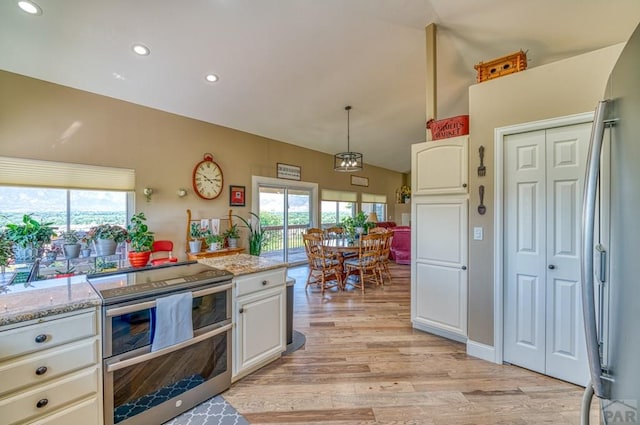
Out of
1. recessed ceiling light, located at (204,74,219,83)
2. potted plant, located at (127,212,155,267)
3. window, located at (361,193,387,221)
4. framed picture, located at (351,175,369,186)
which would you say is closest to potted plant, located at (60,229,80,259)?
potted plant, located at (127,212,155,267)

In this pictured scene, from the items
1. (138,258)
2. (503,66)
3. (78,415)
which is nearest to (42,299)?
(78,415)

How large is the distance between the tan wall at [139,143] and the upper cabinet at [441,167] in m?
3.52

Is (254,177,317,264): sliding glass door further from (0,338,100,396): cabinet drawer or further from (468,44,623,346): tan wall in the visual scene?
(0,338,100,396): cabinet drawer

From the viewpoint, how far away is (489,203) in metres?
2.53

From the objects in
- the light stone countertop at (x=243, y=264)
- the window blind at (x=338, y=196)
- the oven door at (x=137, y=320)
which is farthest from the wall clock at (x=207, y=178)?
the oven door at (x=137, y=320)

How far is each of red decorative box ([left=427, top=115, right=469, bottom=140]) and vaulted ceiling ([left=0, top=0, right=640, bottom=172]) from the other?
1.17 m

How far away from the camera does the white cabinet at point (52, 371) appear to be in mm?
1271

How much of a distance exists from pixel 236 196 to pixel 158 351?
3.84 meters

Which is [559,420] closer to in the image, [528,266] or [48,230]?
[528,266]

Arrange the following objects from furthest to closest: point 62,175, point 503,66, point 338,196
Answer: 1. point 338,196
2. point 62,175
3. point 503,66

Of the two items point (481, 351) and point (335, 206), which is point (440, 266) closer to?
point (481, 351)

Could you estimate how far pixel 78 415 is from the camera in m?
1.45

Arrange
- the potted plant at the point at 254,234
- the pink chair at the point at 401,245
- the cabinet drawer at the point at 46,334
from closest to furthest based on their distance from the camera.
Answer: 1. the cabinet drawer at the point at 46,334
2. the potted plant at the point at 254,234
3. the pink chair at the point at 401,245

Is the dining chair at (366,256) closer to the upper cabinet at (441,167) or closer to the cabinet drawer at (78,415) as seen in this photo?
the upper cabinet at (441,167)
